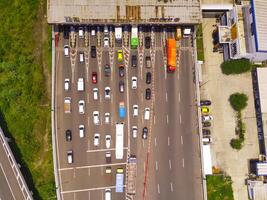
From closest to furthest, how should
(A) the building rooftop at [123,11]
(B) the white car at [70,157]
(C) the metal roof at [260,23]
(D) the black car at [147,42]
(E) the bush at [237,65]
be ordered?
(B) the white car at [70,157]
(A) the building rooftop at [123,11]
(C) the metal roof at [260,23]
(D) the black car at [147,42]
(E) the bush at [237,65]

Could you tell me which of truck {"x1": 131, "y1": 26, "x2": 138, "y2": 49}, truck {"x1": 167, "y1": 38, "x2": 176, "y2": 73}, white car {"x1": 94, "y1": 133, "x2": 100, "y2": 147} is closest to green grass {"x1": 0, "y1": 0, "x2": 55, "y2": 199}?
white car {"x1": 94, "y1": 133, "x2": 100, "y2": 147}

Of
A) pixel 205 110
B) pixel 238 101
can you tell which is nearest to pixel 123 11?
pixel 205 110

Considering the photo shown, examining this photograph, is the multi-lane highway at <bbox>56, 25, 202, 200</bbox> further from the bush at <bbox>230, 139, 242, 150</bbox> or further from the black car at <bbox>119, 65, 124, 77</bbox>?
the bush at <bbox>230, 139, 242, 150</bbox>

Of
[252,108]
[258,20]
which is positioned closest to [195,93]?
[252,108]

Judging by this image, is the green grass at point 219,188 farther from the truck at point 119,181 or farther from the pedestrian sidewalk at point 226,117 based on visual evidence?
the truck at point 119,181

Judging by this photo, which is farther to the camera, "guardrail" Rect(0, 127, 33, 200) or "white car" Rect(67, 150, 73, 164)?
"white car" Rect(67, 150, 73, 164)

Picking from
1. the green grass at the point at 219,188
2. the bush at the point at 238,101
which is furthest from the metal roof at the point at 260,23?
the green grass at the point at 219,188

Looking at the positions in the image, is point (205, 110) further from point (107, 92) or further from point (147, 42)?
point (107, 92)
